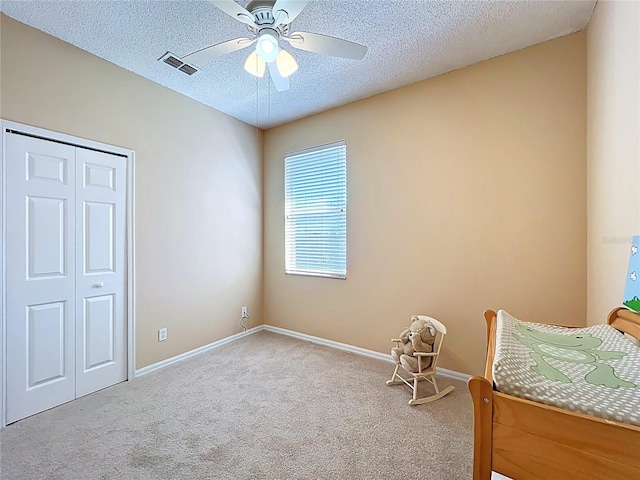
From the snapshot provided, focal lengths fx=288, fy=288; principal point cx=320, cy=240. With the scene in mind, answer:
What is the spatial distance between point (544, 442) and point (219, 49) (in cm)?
233

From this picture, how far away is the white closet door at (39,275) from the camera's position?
200cm

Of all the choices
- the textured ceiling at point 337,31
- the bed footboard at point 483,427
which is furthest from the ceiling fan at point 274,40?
the bed footboard at point 483,427

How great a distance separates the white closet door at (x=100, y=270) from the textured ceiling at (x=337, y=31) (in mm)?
887

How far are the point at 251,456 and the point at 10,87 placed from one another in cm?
290

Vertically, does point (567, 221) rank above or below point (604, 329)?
above

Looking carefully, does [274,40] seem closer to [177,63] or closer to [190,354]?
[177,63]

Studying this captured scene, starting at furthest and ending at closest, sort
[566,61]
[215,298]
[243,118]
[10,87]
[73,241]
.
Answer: [243,118] < [215,298] < [73,241] < [566,61] < [10,87]

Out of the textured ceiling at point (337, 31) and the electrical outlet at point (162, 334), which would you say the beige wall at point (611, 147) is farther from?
the electrical outlet at point (162, 334)

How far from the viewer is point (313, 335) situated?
3.58m

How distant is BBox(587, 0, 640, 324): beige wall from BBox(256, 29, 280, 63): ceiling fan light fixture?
175 centimetres

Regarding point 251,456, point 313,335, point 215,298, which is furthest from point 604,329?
point 215,298

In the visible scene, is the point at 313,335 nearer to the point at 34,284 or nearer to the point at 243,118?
the point at 34,284

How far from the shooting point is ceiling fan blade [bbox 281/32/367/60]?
1672 millimetres

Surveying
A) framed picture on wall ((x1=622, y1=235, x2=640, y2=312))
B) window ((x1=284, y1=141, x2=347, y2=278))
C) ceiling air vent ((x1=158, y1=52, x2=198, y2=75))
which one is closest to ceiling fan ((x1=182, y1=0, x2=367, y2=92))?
ceiling air vent ((x1=158, y1=52, x2=198, y2=75))
